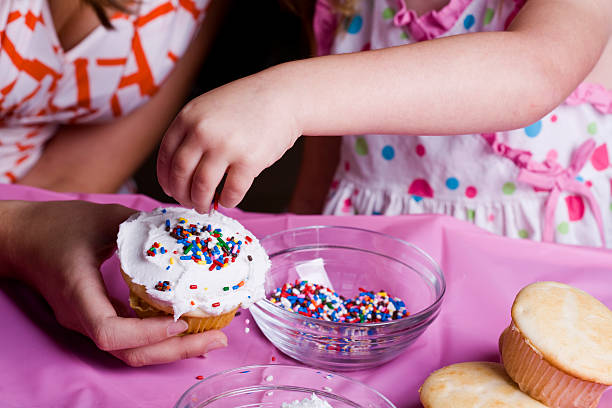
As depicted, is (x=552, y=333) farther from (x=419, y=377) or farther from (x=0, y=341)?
(x=0, y=341)

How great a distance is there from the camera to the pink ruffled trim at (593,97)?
3.77 feet

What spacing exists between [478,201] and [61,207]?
79cm

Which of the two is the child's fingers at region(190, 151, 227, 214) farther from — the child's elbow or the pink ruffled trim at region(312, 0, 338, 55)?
the pink ruffled trim at region(312, 0, 338, 55)

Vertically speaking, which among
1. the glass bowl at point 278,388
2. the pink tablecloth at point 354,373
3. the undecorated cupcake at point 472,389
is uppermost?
the undecorated cupcake at point 472,389

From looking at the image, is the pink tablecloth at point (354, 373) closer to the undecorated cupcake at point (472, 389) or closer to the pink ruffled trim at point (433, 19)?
the undecorated cupcake at point (472, 389)

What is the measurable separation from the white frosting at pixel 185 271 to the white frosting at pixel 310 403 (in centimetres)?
11

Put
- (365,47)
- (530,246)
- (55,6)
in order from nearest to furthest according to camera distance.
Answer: (530,246), (55,6), (365,47)

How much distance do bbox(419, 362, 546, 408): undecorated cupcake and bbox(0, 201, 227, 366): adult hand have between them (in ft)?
0.69

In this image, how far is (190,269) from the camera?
1.99ft

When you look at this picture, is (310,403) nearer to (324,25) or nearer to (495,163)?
(495,163)

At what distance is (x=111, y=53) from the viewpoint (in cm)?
118

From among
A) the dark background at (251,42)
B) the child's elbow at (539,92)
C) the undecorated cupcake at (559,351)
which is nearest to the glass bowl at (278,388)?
the undecorated cupcake at (559,351)

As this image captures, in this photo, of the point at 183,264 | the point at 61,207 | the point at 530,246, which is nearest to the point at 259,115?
the point at 183,264

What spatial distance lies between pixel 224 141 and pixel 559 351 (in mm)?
362
